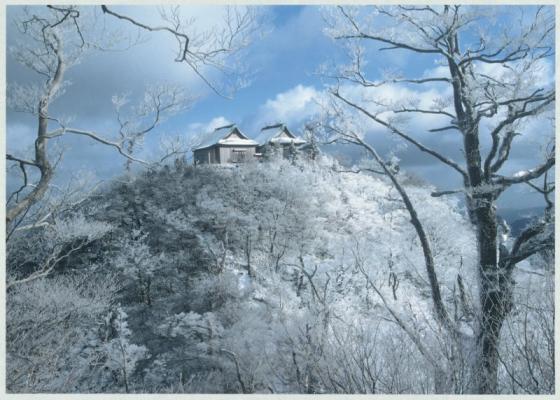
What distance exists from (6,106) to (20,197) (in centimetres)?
71

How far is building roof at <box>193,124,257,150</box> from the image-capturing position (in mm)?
4668

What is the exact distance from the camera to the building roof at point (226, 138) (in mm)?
4668

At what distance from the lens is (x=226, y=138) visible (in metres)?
5.40

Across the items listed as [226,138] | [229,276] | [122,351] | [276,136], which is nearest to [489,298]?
[226,138]

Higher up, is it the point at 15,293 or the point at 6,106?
the point at 6,106

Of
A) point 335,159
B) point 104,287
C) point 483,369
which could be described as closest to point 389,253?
point 335,159

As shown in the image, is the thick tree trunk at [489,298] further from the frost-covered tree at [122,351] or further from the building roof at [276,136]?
the frost-covered tree at [122,351]

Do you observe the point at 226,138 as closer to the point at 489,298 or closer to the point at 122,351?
the point at 489,298

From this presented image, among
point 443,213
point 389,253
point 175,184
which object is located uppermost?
point 175,184

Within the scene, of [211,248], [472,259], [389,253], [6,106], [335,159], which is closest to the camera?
[6,106]

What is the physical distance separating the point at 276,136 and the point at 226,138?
1.12 metres

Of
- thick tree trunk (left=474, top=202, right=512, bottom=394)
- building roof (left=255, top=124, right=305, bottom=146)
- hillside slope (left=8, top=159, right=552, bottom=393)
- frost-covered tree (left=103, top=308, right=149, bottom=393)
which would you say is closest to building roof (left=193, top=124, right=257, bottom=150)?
building roof (left=255, top=124, right=305, bottom=146)

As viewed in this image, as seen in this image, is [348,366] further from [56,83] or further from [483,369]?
[56,83]

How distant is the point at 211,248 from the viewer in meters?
9.12
